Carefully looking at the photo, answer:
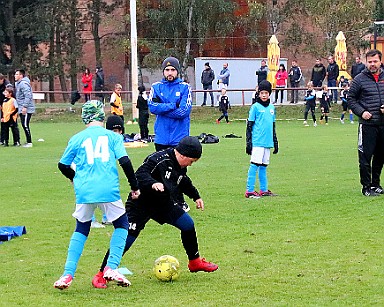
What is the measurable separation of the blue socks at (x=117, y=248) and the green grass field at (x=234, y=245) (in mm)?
251

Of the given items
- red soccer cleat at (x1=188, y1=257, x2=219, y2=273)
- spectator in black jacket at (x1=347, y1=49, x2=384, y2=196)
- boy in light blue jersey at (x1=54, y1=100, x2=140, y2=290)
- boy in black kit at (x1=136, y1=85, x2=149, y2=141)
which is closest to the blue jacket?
spectator in black jacket at (x1=347, y1=49, x2=384, y2=196)

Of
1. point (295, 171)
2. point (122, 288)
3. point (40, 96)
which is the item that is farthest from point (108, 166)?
point (40, 96)

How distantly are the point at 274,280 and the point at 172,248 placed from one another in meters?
1.93

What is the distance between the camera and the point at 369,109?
12.4m

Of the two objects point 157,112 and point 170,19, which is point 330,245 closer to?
point 157,112

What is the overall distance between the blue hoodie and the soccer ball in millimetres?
16565

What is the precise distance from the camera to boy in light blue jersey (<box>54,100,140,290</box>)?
279 inches

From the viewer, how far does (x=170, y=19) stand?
50375 mm

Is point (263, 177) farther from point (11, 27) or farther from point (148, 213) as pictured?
point (11, 27)

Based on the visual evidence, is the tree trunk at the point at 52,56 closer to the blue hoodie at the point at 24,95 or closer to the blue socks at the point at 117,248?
the blue hoodie at the point at 24,95

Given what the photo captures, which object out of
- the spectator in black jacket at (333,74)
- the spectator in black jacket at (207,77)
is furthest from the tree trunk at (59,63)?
the spectator in black jacket at (333,74)

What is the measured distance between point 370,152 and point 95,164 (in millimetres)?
6533

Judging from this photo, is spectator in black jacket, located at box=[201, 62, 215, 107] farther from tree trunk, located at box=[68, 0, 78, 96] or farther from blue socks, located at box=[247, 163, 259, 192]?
blue socks, located at box=[247, 163, 259, 192]

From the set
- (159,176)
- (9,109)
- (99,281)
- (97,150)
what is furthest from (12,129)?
(97,150)
